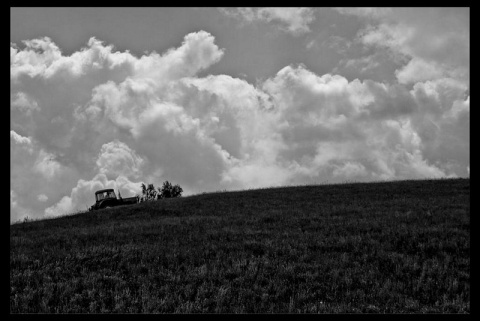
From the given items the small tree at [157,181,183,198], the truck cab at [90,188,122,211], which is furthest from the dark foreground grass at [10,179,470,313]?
the small tree at [157,181,183,198]

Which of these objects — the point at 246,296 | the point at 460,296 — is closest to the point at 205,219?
the point at 246,296

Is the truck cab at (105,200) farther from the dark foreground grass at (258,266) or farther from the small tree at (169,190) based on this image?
the small tree at (169,190)

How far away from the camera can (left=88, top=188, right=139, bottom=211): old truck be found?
41.2m

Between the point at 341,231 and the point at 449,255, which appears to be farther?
the point at 341,231

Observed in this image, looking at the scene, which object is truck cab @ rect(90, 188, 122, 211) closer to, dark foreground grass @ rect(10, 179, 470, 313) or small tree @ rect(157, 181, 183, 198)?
dark foreground grass @ rect(10, 179, 470, 313)

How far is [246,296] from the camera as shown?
1042 cm

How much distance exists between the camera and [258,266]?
1298 cm

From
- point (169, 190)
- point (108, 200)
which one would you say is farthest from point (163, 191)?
point (108, 200)

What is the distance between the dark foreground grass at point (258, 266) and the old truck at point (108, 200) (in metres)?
20.0

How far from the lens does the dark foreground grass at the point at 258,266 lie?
1002cm

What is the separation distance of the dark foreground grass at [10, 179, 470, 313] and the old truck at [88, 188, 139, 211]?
65.6ft

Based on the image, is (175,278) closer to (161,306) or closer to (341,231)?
(161,306)

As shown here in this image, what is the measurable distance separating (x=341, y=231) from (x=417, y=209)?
9189 millimetres

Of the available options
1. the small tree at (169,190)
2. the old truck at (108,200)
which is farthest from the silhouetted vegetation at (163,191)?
the old truck at (108,200)
